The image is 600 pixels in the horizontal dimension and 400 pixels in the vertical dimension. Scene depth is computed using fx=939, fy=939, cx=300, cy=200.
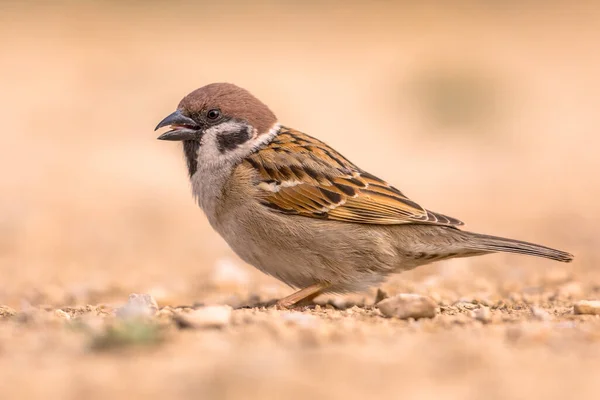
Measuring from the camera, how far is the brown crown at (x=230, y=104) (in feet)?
21.4

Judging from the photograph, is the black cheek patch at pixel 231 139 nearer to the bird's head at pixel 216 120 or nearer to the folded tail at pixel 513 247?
the bird's head at pixel 216 120

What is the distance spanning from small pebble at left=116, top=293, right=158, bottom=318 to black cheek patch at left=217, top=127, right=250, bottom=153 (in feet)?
4.36

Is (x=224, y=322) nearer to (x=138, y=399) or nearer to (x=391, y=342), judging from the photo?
(x=391, y=342)

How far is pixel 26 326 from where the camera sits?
473cm

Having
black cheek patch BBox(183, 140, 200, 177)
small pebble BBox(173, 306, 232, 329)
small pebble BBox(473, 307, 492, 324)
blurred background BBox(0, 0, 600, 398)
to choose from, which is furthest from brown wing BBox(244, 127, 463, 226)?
small pebble BBox(173, 306, 232, 329)

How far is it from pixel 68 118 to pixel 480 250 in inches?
446

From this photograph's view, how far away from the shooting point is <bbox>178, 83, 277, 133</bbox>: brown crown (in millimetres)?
6520

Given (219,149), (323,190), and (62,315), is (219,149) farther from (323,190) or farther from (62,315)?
(62,315)

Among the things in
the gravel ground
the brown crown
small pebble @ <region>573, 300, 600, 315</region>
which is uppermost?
the brown crown

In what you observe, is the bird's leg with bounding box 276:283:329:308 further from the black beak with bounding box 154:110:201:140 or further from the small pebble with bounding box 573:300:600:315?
the small pebble with bounding box 573:300:600:315

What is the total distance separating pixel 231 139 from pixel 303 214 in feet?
2.64

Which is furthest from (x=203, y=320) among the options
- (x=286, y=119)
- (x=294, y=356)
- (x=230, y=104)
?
(x=286, y=119)

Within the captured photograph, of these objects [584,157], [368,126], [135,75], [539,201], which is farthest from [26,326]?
[135,75]

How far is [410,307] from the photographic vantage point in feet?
16.8
